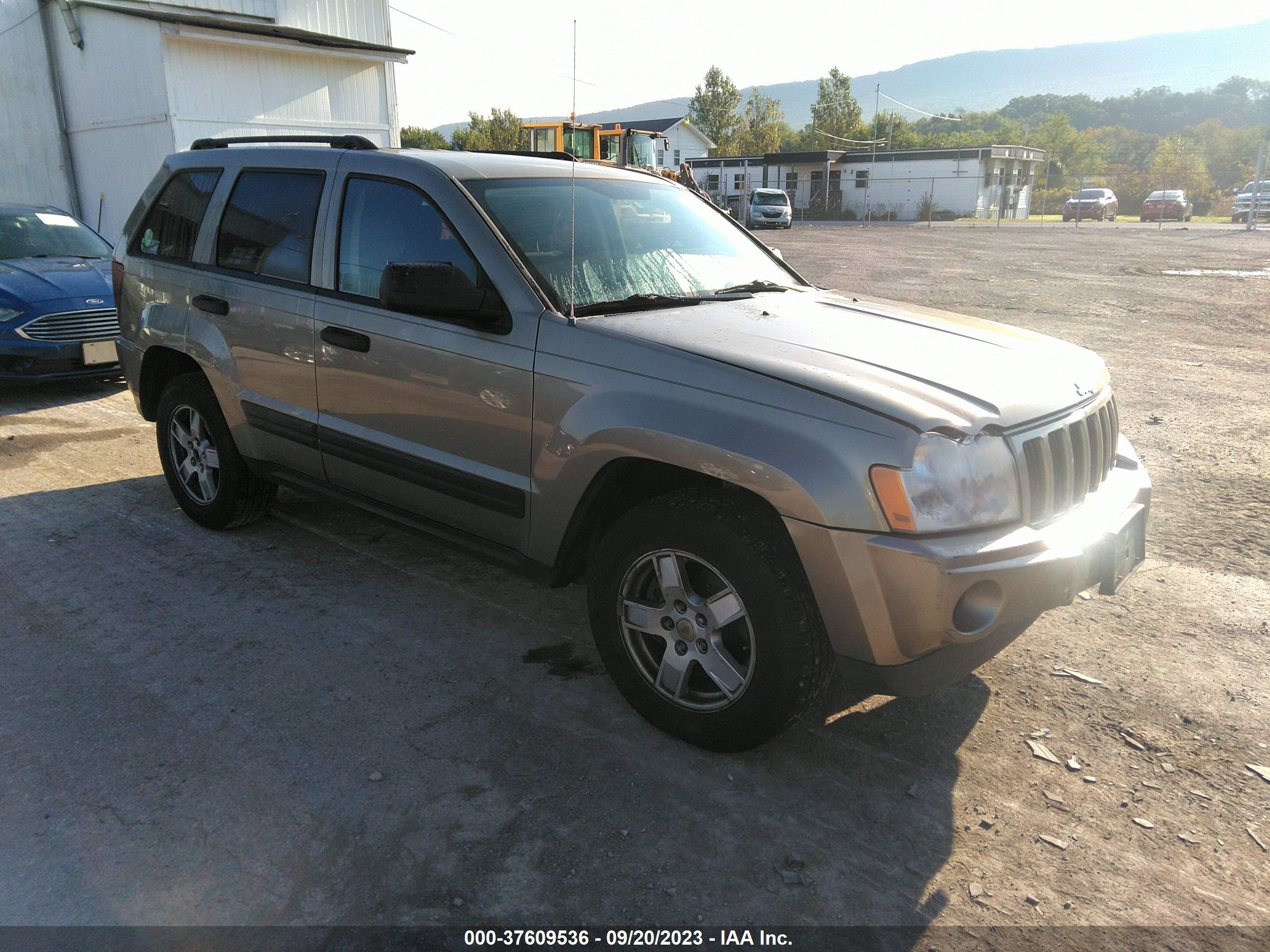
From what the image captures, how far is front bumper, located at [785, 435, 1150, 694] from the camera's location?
2502mm

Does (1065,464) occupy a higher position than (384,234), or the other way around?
(384,234)

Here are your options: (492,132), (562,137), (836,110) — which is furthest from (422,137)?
(562,137)

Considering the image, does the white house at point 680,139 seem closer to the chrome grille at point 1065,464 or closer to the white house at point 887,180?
the white house at point 887,180

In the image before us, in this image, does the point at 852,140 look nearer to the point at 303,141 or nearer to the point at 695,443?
the point at 303,141

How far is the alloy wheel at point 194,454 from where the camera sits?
476cm

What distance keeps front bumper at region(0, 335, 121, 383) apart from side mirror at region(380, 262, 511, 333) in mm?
5928

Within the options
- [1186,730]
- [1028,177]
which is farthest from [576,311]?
[1028,177]

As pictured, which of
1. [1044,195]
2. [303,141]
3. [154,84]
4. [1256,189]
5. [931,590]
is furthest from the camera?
[1044,195]

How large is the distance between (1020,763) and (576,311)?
213 centimetres

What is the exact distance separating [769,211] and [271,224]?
3662 cm

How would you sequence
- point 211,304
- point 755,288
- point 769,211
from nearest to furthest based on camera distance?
point 755,288 < point 211,304 < point 769,211

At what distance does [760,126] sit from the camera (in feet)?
253

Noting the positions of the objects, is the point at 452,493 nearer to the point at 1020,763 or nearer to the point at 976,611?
the point at 976,611

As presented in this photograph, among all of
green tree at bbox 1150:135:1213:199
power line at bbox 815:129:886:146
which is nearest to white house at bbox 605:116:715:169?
power line at bbox 815:129:886:146
